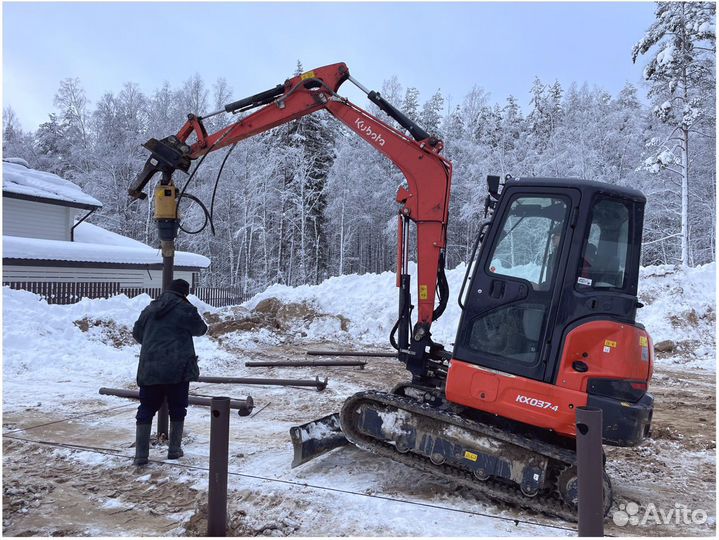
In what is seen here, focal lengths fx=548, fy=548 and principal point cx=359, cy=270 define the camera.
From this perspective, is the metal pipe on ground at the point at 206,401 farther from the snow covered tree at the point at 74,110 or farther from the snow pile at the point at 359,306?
the snow covered tree at the point at 74,110

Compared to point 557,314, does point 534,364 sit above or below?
below

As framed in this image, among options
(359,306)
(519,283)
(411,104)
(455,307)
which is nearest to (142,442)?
(519,283)

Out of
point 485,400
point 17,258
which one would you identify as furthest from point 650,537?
point 17,258

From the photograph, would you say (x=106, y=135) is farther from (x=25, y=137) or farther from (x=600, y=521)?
(x=600, y=521)

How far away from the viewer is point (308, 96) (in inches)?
261

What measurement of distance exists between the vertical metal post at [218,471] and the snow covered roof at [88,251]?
42.6ft

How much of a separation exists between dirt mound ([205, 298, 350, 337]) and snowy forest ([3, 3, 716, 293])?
14.4 m

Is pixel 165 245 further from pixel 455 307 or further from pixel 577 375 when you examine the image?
pixel 455 307

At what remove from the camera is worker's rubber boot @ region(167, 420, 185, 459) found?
5566mm

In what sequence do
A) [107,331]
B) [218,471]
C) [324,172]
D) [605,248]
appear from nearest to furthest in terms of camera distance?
[218,471]
[605,248]
[107,331]
[324,172]

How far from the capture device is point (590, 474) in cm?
333

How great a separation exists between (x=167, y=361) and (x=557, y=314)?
3.71 meters

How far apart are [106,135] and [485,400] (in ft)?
131

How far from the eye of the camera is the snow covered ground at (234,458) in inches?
168
